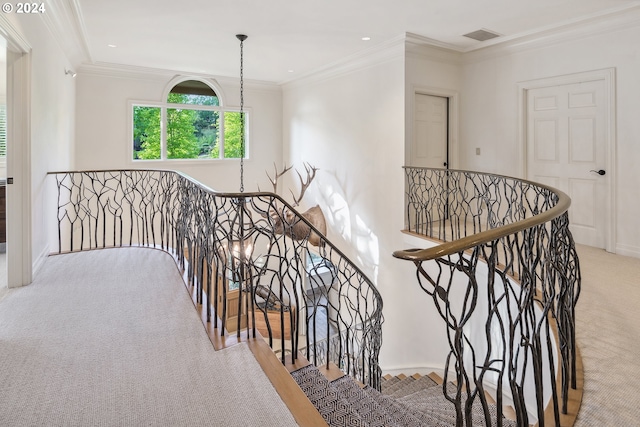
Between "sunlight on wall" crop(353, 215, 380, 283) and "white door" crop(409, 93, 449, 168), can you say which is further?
"sunlight on wall" crop(353, 215, 380, 283)

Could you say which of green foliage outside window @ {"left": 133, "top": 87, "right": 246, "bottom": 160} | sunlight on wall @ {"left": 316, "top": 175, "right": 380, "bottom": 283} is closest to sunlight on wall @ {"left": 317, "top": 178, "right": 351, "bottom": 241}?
sunlight on wall @ {"left": 316, "top": 175, "right": 380, "bottom": 283}

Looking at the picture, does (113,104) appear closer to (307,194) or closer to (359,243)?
(307,194)

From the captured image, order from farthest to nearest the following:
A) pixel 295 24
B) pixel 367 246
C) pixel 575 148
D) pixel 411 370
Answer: pixel 367 246 → pixel 411 370 → pixel 575 148 → pixel 295 24

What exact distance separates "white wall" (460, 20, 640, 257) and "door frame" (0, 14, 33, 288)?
5494mm

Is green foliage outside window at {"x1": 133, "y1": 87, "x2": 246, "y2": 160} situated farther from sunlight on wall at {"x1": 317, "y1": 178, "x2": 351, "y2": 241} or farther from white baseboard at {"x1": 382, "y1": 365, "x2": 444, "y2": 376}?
white baseboard at {"x1": 382, "y1": 365, "x2": 444, "y2": 376}

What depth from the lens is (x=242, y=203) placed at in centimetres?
251

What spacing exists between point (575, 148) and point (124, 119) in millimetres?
6998

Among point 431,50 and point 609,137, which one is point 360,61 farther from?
point 609,137

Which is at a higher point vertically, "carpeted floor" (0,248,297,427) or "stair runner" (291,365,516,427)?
"carpeted floor" (0,248,297,427)

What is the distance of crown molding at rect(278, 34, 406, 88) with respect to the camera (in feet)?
17.8

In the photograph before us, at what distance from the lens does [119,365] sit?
2.25 m

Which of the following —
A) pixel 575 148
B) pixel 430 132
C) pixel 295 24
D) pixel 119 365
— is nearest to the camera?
pixel 119 365

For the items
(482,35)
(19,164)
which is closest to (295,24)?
(482,35)

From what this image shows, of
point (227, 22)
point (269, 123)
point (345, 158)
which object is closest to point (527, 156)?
point (345, 158)
